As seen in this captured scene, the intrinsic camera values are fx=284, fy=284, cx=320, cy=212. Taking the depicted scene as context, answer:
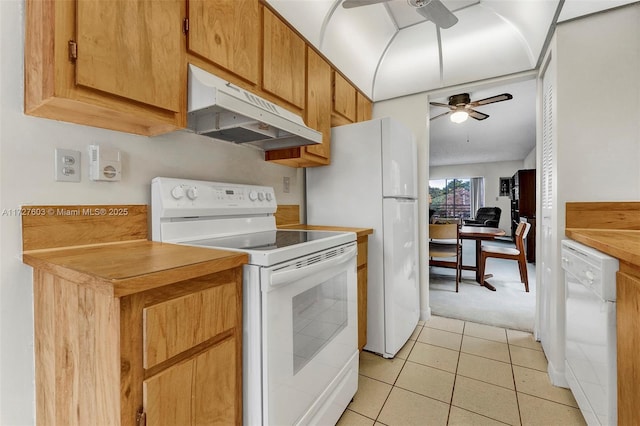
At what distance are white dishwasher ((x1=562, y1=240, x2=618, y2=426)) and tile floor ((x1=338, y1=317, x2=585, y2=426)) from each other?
0.23 meters

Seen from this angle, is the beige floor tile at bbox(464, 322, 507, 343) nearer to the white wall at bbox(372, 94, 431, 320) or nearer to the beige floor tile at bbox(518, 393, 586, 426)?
the white wall at bbox(372, 94, 431, 320)

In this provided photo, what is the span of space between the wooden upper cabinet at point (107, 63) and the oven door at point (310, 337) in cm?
74

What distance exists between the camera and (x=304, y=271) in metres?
1.10

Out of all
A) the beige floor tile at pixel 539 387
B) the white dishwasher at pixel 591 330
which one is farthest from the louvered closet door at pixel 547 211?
the white dishwasher at pixel 591 330

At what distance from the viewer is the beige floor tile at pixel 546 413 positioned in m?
1.38

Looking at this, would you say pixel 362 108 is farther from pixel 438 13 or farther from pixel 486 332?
pixel 486 332

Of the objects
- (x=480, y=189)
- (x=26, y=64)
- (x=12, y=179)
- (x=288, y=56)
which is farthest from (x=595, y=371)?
(x=480, y=189)

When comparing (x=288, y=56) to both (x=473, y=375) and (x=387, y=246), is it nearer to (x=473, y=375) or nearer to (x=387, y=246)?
(x=387, y=246)

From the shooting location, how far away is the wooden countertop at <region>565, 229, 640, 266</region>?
3.00 ft

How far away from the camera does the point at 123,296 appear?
0.64m

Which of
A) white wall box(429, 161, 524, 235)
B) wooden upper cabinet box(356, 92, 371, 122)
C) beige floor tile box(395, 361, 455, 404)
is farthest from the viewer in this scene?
white wall box(429, 161, 524, 235)

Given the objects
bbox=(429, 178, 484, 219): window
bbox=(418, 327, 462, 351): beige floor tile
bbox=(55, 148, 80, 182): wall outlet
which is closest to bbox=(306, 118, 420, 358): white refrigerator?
bbox=(418, 327, 462, 351): beige floor tile

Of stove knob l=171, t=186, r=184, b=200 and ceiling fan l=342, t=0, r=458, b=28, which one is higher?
ceiling fan l=342, t=0, r=458, b=28

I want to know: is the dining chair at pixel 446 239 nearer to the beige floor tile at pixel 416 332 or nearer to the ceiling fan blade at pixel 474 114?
the beige floor tile at pixel 416 332
